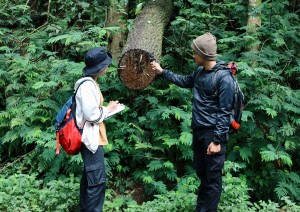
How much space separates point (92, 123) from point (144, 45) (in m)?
3.19

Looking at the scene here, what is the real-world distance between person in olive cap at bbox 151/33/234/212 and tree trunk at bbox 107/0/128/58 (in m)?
3.85

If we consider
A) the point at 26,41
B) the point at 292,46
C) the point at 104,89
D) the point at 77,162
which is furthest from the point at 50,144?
the point at 292,46

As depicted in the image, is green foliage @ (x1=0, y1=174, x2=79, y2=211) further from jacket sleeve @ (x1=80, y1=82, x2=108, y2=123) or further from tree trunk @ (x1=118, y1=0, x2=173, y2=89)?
tree trunk @ (x1=118, y1=0, x2=173, y2=89)

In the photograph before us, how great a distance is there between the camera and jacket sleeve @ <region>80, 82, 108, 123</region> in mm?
4141

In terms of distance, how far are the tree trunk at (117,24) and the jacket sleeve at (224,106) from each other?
419 centimetres

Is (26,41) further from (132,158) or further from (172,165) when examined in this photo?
(172,165)

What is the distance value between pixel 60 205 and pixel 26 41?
5.46 metres

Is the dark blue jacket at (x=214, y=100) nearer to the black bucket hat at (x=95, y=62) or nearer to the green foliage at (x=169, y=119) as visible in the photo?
the black bucket hat at (x=95, y=62)

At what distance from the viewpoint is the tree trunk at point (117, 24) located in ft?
26.8

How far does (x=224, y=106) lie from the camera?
4.18 meters

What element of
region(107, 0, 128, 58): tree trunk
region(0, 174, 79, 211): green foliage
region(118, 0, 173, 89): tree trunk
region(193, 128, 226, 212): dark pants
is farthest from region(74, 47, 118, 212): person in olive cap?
region(107, 0, 128, 58): tree trunk

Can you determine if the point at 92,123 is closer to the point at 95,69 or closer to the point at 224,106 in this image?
the point at 95,69

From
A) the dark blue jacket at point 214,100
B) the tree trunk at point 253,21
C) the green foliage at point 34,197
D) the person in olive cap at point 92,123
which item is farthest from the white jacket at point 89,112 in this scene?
the tree trunk at point 253,21

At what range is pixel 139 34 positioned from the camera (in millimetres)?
7234
